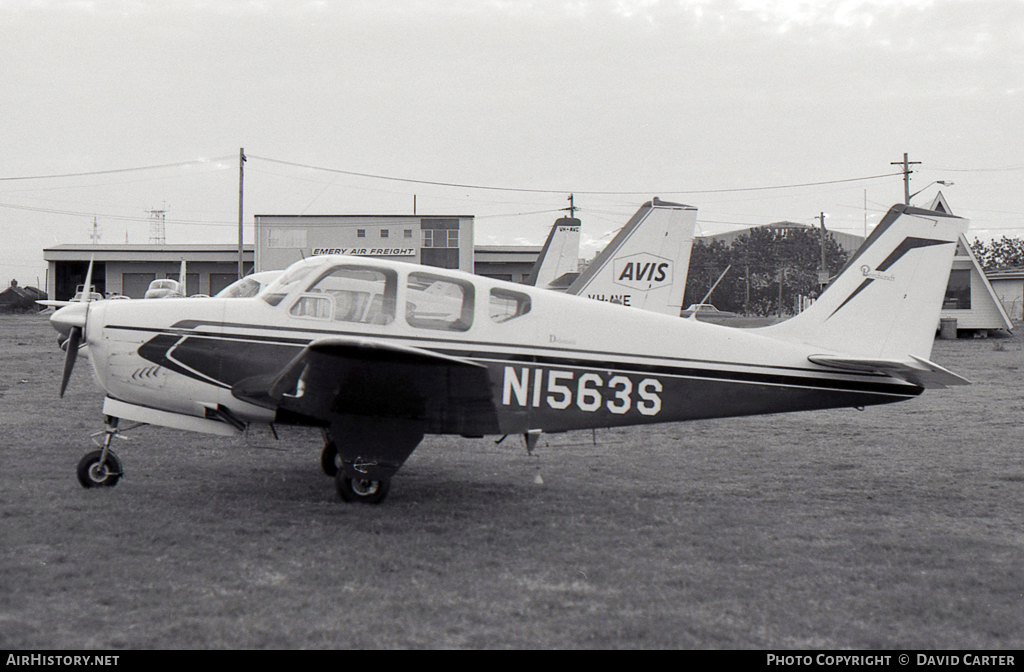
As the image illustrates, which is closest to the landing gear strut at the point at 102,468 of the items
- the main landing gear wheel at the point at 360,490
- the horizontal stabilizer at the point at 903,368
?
the main landing gear wheel at the point at 360,490

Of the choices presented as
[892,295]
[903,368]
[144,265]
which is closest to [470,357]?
[903,368]

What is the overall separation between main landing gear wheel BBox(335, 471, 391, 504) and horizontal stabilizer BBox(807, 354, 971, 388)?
12.8 ft

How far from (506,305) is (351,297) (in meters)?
1.31

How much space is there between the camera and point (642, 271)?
14125mm

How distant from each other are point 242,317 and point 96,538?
6.76ft

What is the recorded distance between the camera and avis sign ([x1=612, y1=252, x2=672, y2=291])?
46.0ft

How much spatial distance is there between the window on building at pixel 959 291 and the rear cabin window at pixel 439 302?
31850mm

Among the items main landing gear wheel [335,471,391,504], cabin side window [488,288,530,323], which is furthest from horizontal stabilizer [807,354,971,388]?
main landing gear wheel [335,471,391,504]

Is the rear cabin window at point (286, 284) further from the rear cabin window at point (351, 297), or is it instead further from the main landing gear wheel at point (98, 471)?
the main landing gear wheel at point (98, 471)

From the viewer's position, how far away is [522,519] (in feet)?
22.1

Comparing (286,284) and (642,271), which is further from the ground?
(642,271)

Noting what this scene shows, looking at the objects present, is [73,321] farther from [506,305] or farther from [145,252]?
[145,252]
